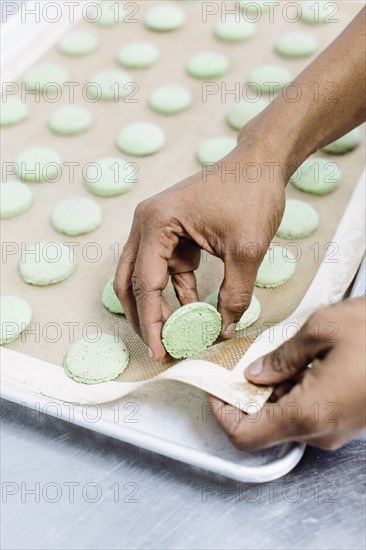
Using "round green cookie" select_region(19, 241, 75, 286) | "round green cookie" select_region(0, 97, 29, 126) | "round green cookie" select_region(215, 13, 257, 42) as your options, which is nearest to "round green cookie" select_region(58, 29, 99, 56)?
"round green cookie" select_region(0, 97, 29, 126)

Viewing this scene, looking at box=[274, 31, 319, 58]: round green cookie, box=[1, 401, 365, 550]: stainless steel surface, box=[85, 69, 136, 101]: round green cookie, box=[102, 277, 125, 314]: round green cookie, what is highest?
box=[274, 31, 319, 58]: round green cookie

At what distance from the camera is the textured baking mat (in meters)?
1.55

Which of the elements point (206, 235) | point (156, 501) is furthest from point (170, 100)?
point (156, 501)

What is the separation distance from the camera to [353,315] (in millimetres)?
1146

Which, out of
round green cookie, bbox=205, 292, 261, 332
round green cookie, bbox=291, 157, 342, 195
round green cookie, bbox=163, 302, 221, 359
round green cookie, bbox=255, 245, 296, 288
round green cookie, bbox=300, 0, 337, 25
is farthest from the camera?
round green cookie, bbox=300, 0, 337, 25

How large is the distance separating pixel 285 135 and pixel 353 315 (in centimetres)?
54

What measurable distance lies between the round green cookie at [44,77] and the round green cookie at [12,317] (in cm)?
89

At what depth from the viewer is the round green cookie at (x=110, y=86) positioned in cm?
223

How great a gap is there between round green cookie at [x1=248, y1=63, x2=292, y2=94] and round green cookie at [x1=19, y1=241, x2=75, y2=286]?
89cm

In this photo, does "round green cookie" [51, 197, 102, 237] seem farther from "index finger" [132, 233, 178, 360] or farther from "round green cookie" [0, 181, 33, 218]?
"index finger" [132, 233, 178, 360]

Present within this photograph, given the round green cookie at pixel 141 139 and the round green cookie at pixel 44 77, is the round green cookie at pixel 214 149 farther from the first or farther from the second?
the round green cookie at pixel 44 77

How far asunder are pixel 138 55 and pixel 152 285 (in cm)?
124

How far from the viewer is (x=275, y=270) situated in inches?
65.0

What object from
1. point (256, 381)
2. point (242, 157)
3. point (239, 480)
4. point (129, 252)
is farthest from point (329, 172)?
point (239, 480)
